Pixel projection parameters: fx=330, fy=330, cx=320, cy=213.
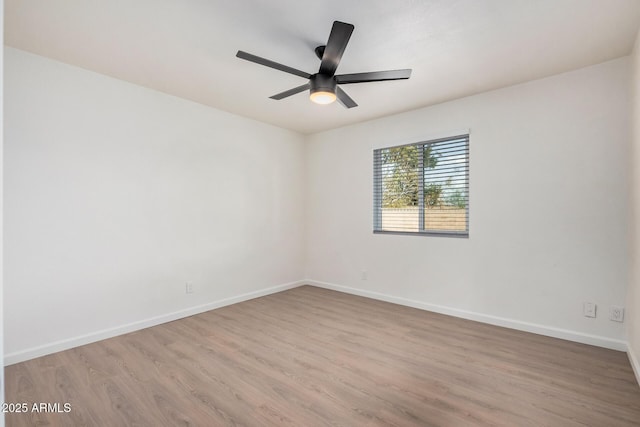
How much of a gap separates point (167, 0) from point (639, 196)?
3435 millimetres

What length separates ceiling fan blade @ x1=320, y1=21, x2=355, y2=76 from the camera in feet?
6.25

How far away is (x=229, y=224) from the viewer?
4.19 metres

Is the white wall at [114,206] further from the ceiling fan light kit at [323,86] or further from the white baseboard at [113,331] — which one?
the ceiling fan light kit at [323,86]

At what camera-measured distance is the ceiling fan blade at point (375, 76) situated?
243 cm

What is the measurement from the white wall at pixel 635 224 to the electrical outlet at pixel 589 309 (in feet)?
0.78

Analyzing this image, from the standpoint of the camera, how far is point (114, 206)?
3154 millimetres

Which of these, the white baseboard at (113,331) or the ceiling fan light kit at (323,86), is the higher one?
the ceiling fan light kit at (323,86)

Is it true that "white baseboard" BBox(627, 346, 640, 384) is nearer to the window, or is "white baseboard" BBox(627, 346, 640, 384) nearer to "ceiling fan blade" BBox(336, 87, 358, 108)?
the window

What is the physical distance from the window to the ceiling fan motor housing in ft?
6.15

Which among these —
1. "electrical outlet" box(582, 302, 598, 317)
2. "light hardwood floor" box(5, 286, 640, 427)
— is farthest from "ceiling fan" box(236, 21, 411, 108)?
"electrical outlet" box(582, 302, 598, 317)

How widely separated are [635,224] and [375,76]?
224 cm

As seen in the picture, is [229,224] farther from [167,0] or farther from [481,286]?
[481,286]

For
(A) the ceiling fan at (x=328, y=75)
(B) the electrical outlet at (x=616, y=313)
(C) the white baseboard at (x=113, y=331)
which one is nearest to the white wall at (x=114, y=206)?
(C) the white baseboard at (x=113, y=331)

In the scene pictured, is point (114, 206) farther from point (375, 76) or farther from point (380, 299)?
point (380, 299)
